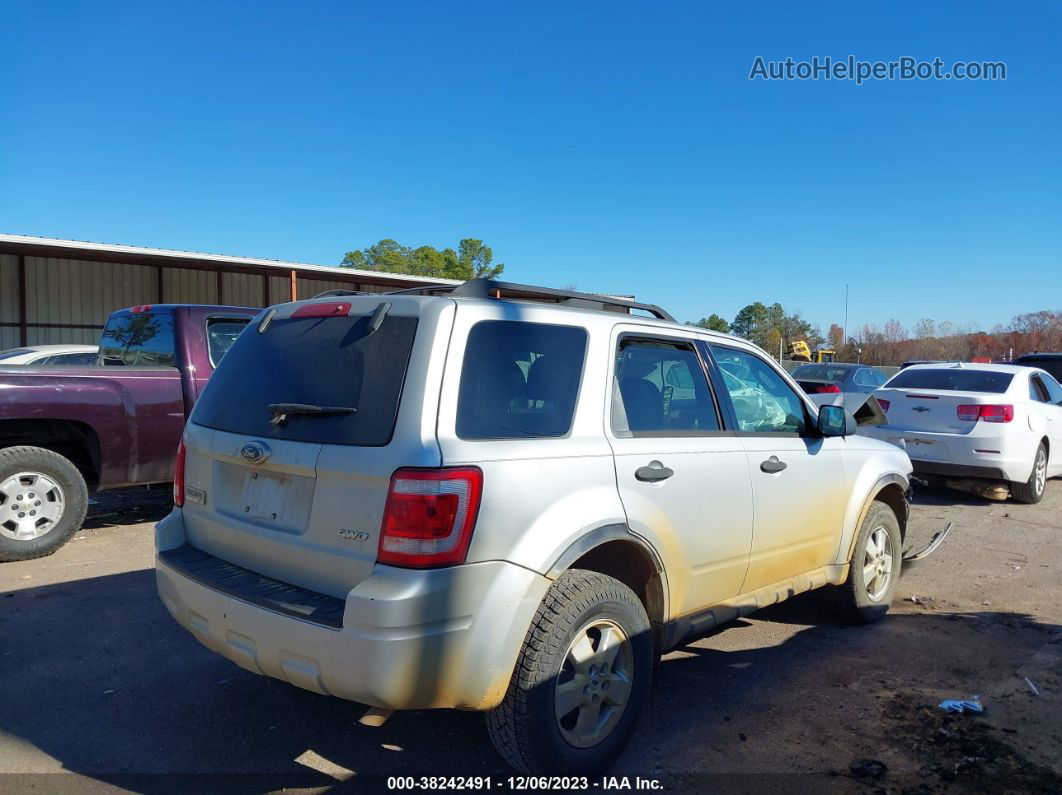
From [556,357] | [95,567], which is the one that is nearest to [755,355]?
[556,357]

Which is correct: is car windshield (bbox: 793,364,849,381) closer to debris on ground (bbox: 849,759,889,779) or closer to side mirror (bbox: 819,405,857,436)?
side mirror (bbox: 819,405,857,436)

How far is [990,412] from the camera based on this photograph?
337 inches

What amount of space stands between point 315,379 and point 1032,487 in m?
8.95

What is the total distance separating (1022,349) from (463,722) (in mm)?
49460

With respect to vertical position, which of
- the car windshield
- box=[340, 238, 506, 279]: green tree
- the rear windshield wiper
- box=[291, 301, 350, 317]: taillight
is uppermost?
box=[340, 238, 506, 279]: green tree

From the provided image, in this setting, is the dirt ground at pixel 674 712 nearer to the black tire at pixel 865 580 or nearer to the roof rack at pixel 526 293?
the black tire at pixel 865 580

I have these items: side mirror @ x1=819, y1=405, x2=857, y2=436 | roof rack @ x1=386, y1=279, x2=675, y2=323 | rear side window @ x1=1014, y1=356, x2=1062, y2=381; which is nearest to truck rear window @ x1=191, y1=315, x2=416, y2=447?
roof rack @ x1=386, y1=279, x2=675, y2=323

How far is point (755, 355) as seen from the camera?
14.2 ft

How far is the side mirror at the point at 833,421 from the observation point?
4.35m

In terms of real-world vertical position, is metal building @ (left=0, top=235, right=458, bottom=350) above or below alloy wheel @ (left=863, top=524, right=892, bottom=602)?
above

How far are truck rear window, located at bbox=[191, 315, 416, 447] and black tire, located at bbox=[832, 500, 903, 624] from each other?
10.9 feet

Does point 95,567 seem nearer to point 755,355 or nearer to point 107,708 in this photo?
point 107,708

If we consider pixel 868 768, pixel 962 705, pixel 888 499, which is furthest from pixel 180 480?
pixel 888 499

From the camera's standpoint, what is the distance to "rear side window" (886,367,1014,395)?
9102 millimetres
